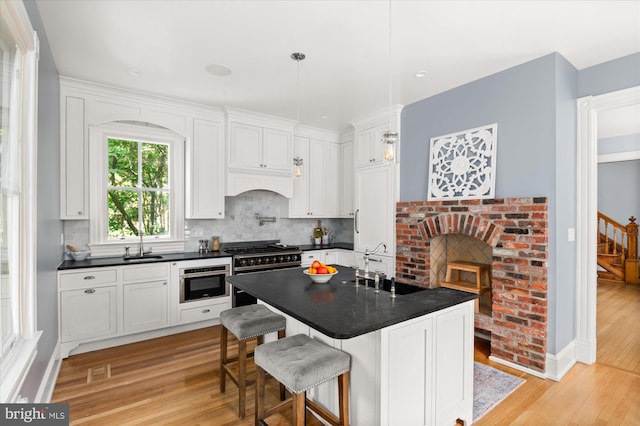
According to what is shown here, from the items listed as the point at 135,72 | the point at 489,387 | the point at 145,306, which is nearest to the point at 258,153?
the point at 135,72

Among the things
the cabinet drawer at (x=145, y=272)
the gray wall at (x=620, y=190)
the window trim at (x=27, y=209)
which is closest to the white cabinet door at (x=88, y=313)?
the cabinet drawer at (x=145, y=272)

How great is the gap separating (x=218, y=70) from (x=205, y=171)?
4.76 feet

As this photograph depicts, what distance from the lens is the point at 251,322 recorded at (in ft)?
7.91

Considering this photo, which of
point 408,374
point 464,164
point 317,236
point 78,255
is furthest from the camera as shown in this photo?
point 317,236

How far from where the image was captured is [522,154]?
3.02 m

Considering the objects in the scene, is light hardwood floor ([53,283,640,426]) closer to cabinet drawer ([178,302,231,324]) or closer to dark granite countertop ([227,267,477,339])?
cabinet drawer ([178,302,231,324])

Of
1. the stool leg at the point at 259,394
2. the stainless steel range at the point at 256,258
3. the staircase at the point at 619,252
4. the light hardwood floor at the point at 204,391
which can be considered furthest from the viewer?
Result: the staircase at the point at 619,252

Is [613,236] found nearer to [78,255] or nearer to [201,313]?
[201,313]

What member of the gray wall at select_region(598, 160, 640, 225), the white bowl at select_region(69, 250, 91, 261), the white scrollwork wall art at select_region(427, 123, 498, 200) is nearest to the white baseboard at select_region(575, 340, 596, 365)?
the white scrollwork wall art at select_region(427, 123, 498, 200)

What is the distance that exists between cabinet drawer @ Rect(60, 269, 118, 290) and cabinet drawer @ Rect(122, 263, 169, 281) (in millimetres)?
110

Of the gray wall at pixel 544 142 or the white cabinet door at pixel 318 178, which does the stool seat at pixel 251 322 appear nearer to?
the gray wall at pixel 544 142

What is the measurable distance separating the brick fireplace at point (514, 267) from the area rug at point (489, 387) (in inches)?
9.8

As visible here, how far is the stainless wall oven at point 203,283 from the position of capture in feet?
12.7

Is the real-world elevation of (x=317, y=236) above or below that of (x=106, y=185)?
below
